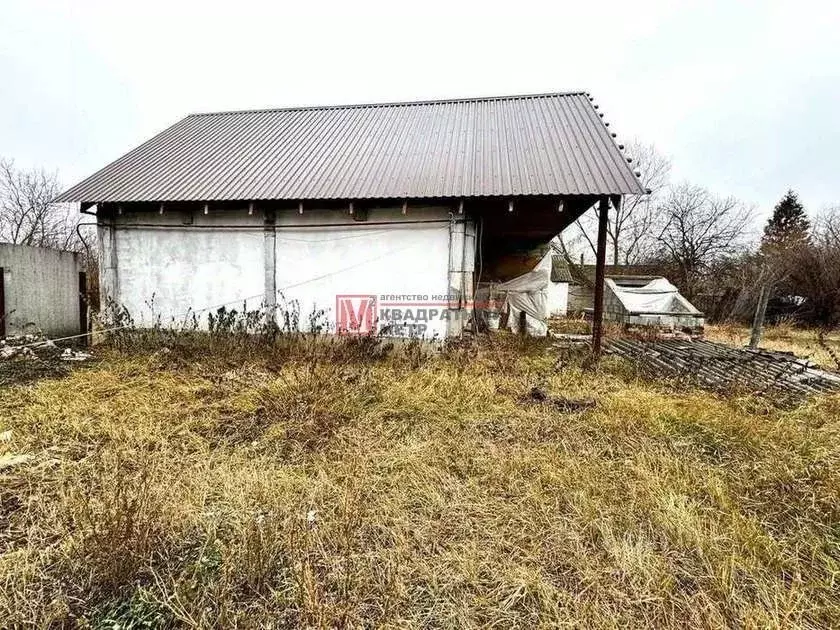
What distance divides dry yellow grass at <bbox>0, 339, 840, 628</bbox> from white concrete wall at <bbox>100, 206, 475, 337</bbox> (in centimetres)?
333

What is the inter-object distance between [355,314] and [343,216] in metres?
1.89

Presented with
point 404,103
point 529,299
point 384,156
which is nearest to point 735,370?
point 529,299

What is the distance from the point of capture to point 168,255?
8070 mm

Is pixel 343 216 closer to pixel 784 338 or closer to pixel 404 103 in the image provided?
pixel 404 103

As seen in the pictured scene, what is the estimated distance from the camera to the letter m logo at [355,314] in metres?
7.54

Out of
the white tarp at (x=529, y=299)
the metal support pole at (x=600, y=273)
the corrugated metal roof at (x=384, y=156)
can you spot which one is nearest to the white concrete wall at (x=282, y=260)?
the corrugated metal roof at (x=384, y=156)

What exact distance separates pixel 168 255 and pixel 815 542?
9759 millimetres

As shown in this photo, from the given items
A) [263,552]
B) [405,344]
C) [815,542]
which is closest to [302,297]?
[405,344]

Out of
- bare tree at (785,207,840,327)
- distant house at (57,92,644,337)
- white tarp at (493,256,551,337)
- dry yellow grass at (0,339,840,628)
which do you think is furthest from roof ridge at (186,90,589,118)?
bare tree at (785,207,840,327)

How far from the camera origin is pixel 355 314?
25.0 ft

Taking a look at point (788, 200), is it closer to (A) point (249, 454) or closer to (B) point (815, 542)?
(B) point (815, 542)

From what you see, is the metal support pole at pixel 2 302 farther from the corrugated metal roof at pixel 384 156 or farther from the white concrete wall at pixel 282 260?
the corrugated metal roof at pixel 384 156

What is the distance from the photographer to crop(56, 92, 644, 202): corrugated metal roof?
6.88 metres

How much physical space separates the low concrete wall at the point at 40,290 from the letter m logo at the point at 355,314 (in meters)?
5.21
